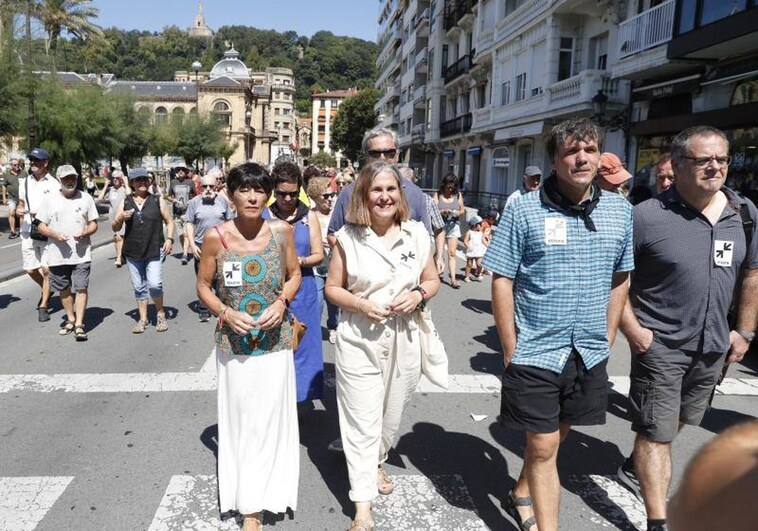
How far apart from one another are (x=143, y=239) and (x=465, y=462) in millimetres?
4975

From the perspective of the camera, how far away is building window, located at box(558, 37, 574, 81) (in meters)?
21.6

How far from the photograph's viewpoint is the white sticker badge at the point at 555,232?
9.55ft

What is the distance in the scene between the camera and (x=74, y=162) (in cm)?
2814

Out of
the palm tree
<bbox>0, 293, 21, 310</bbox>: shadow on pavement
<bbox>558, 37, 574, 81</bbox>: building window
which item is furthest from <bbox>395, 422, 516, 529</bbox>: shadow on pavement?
the palm tree

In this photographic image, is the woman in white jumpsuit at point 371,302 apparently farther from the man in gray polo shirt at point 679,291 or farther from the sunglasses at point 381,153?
the man in gray polo shirt at point 679,291

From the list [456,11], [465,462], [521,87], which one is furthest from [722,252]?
[456,11]

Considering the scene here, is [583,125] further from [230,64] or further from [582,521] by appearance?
[230,64]

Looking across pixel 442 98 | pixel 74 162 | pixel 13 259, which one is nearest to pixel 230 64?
pixel 442 98

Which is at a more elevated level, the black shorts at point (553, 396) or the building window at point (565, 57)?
the building window at point (565, 57)

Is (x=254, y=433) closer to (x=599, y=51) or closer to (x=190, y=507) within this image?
(x=190, y=507)

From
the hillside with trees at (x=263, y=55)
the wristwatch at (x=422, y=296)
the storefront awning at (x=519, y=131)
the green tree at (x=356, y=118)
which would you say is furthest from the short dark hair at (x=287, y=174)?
the hillside with trees at (x=263, y=55)

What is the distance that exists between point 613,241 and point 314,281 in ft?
7.54

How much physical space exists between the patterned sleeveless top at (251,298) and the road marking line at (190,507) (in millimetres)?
924

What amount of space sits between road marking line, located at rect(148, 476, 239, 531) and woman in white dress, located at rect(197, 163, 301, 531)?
0.10m
